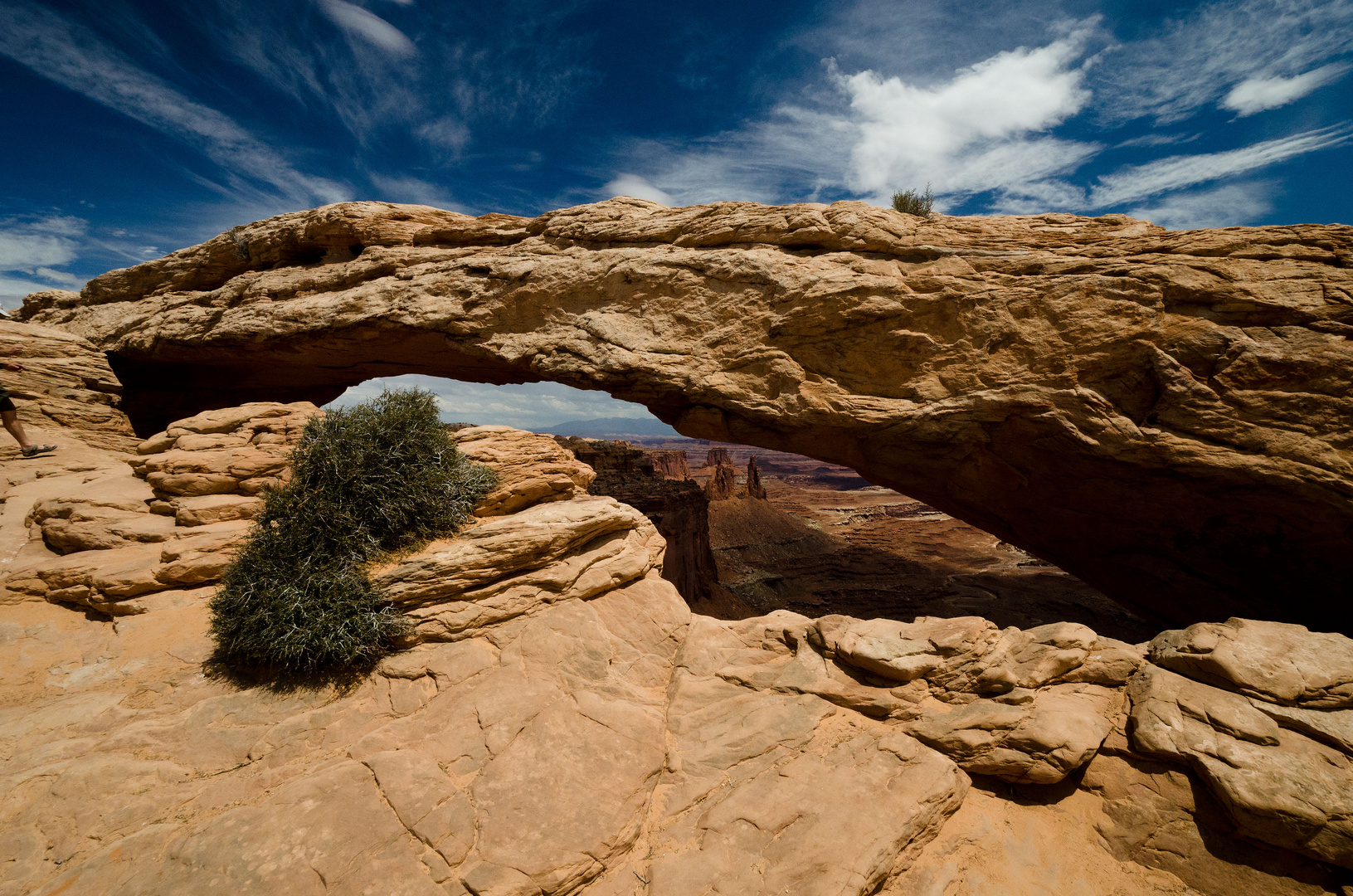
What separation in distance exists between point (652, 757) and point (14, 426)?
16.5 m

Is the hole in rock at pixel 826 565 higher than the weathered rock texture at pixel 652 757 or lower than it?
lower

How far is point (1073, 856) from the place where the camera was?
4715 mm

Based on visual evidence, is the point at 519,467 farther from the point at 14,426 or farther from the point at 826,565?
the point at 826,565

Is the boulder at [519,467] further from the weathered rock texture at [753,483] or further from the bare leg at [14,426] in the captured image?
the weathered rock texture at [753,483]

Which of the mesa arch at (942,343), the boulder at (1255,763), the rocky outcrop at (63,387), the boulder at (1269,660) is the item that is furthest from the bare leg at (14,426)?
the boulder at (1269,660)

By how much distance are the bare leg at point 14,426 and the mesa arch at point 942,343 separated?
12.1ft

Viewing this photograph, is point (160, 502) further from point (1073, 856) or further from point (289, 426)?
point (1073, 856)

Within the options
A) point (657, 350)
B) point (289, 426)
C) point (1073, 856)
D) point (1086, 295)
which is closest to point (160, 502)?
point (289, 426)

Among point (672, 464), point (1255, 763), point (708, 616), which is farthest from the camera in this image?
point (672, 464)

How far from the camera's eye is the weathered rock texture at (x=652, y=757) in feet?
13.9

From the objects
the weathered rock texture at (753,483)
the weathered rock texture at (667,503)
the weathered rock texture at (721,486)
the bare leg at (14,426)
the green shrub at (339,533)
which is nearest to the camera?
the green shrub at (339,533)

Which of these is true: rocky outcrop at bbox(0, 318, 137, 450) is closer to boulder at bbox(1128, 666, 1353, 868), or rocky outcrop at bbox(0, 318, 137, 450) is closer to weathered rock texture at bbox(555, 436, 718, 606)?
weathered rock texture at bbox(555, 436, 718, 606)

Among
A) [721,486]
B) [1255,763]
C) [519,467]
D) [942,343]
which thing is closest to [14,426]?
[519,467]

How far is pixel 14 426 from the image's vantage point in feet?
36.4
